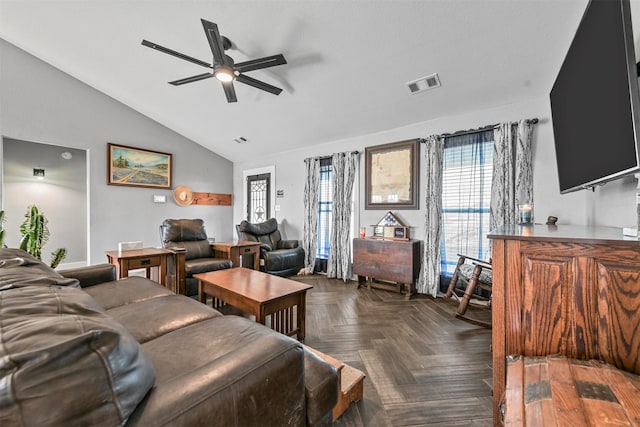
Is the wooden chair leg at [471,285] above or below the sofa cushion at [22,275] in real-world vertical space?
below

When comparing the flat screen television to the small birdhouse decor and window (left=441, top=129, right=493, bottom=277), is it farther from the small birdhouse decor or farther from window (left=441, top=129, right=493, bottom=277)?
the small birdhouse decor

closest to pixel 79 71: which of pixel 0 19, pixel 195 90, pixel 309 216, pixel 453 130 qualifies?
pixel 0 19

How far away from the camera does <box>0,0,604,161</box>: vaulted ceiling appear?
81.4 inches

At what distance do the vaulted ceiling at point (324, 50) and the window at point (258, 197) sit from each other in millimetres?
1641

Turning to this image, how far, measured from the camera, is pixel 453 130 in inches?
127

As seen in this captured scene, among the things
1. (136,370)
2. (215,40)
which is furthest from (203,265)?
(136,370)

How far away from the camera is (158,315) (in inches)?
58.0

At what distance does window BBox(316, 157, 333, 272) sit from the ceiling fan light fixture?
2300 mm

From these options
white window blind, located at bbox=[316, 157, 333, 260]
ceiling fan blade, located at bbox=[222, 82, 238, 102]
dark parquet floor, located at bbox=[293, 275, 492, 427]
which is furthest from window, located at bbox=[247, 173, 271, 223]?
Result: dark parquet floor, located at bbox=[293, 275, 492, 427]

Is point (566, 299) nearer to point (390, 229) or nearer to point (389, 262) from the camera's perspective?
point (389, 262)

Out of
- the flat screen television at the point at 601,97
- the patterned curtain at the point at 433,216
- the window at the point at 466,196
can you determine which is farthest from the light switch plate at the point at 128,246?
the flat screen television at the point at 601,97

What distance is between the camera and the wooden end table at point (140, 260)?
2529 millimetres

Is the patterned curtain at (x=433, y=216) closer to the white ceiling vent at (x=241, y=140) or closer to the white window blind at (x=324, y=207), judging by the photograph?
the white window blind at (x=324, y=207)

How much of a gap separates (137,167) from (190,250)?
247 centimetres
